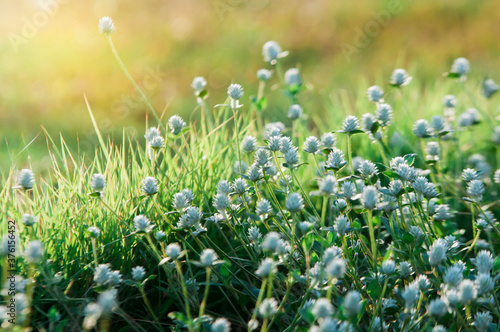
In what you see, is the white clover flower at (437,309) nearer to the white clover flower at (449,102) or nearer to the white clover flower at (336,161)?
the white clover flower at (336,161)

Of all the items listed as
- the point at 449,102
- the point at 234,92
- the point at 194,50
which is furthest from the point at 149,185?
the point at 194,50

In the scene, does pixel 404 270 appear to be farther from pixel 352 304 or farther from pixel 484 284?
pixel 352 304

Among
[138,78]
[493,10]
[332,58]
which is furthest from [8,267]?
[493,10]

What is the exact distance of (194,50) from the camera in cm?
601

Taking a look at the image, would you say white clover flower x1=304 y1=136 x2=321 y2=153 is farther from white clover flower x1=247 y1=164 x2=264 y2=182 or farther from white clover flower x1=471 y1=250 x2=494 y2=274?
white clover flower x1=471 y1=250 x2=494 y2=274

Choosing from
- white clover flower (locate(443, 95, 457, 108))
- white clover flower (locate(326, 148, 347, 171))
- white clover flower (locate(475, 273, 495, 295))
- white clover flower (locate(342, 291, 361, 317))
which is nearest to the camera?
white clover flower (locate(342, 291, 361, 317))

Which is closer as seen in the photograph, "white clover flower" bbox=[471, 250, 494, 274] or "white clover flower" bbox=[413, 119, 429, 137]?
"white clover flower" bbox=[471, 250, 494, 274]

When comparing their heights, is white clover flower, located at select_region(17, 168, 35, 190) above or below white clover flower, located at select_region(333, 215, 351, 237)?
above

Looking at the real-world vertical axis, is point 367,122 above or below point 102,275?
above

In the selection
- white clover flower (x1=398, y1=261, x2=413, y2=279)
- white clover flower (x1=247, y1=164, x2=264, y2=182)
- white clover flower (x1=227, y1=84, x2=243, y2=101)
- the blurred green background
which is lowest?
white clover flower (x1=398, y1=261, x2=413, y2=279)

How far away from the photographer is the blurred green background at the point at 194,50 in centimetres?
450

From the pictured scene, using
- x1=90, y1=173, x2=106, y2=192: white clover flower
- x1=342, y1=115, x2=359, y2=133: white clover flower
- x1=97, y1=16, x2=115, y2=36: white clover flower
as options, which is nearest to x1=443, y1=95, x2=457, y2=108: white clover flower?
x1=342, y1=115, x2=359, y2=133: white clover flower

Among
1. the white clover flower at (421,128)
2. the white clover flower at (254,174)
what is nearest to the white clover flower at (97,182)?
the white clover flower at (254,174)

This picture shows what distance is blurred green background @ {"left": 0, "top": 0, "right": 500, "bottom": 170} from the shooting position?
177 inches
